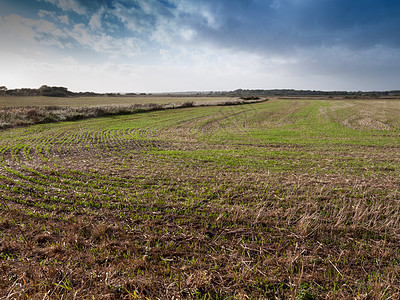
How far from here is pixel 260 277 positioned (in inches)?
160

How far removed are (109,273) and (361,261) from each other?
5712 millimetres

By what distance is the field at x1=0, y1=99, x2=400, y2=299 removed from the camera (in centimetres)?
385

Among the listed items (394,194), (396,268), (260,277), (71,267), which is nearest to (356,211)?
(396,268)

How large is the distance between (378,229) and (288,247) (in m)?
2.97

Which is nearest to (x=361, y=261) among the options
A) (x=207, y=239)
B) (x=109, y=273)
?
(x=207, y=239)

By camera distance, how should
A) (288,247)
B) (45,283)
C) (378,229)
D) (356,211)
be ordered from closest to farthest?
(45,283), (288,247), (378,229), (356,211)

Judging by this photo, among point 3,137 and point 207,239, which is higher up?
point 3,137

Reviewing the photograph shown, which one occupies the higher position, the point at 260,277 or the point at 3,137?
the point at 3,137

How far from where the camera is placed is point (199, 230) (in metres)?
5.59

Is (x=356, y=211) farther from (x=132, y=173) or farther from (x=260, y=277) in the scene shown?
(x=132, y=173)

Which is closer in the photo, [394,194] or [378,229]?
[378,229]

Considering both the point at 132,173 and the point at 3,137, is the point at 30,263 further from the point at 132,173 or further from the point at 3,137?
the point at 3,137

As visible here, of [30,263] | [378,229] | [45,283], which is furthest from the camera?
[378,229]

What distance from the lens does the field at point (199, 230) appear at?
3.85 meters
